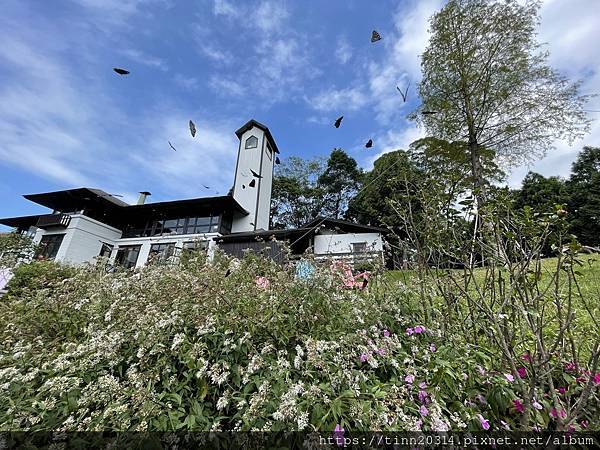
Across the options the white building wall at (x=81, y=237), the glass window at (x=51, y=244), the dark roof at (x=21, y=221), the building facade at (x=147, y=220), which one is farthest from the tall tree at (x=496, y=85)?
the dark roof at (x=21, y=221)

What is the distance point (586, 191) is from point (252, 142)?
23.8 m

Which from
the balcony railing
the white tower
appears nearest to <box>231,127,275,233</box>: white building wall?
the white tower

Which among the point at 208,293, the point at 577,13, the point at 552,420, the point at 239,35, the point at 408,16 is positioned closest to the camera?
the point at 552,420

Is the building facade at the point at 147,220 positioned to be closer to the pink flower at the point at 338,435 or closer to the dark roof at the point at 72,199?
the dark roof at the point at 72,199

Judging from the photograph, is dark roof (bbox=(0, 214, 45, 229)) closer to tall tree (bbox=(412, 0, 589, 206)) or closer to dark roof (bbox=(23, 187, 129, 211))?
dark roof (bbox=(23, 187, 129, 211))

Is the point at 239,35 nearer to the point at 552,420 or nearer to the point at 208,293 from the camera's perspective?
the point at 208,293

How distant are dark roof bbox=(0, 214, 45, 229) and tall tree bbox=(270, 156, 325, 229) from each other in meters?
17.4

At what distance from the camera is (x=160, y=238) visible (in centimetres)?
1614

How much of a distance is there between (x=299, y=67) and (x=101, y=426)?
Answer: 6548 millimetres

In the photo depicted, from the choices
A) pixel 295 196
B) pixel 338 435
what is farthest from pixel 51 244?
pixel 338 435

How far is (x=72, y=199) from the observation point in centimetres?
1738

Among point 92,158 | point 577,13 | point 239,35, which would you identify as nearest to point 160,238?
point 92,158

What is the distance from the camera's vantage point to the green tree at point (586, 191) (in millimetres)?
15969

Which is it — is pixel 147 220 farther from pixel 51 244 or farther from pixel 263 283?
pixel 263 283
